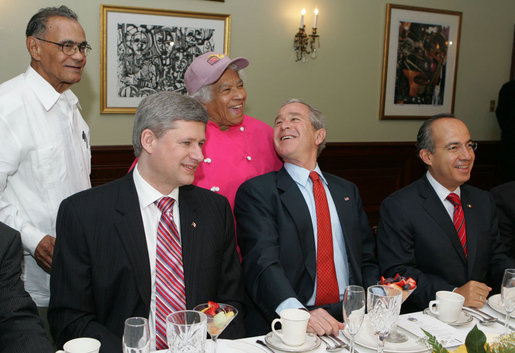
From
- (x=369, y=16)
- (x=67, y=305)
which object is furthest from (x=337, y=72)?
(x=67, y=305)

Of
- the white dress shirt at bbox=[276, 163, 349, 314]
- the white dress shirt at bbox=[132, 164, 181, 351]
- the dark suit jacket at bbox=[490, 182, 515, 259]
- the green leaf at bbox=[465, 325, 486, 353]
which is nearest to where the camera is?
the green leaf at bbox=[465, 325, 486, 353]

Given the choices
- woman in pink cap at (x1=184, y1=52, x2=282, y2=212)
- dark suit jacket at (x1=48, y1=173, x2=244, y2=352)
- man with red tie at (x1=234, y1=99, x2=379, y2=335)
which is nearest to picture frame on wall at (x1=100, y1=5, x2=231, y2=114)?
woman in pink cap at (x1=184, y1=52, x2=282, y2=212)

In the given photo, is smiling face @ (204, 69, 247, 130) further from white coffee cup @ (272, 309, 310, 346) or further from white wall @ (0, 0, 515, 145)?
white wall @ (0, 0, 515, 145)

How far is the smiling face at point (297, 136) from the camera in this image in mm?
2656

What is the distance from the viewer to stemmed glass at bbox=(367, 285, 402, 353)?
5.05 ft

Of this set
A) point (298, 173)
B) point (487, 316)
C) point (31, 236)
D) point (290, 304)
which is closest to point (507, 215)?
point (487, 316)

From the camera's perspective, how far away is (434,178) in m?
2.78

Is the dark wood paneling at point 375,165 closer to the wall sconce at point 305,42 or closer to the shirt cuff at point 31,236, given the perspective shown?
the wall sconce at point 305,42

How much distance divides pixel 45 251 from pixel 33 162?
432 millimetres

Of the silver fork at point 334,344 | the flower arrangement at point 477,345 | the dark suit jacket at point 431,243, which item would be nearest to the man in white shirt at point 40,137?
the silver fork at point 334,344

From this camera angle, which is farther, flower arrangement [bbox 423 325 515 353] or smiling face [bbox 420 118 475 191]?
smiling face [bbox 420 118 475 191]

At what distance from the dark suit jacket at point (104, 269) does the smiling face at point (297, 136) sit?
0.80 m

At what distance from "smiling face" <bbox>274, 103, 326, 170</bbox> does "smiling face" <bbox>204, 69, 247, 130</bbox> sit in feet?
0.80

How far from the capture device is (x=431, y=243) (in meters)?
2.61
